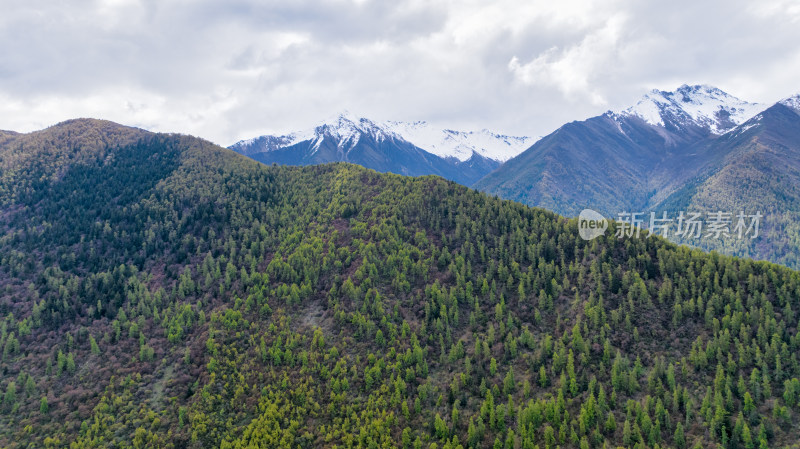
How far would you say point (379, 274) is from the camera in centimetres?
16425

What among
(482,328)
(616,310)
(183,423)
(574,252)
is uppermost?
(574,252)

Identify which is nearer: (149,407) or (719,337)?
(719,337)

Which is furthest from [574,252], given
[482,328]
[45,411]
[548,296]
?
[45,411]

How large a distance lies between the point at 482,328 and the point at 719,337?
203ft

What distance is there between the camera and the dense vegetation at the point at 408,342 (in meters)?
106

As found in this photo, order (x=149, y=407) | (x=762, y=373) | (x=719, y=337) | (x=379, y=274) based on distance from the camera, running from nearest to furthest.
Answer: (x=762, y=373) → (x=719, y=337) → (x=149, y=407) → (x=379, y=274)

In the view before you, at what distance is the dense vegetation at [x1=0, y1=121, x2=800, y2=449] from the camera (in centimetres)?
10550

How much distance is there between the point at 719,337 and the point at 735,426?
27598 millimetres

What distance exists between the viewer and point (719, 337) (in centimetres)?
11381

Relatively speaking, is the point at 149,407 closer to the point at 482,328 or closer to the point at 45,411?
the point at 45,411

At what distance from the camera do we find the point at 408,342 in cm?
13662

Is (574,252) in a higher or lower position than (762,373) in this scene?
higher

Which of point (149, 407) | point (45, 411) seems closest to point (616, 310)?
point (149, 407)

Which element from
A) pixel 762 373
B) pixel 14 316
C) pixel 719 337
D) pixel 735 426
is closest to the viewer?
pixel 735 426
